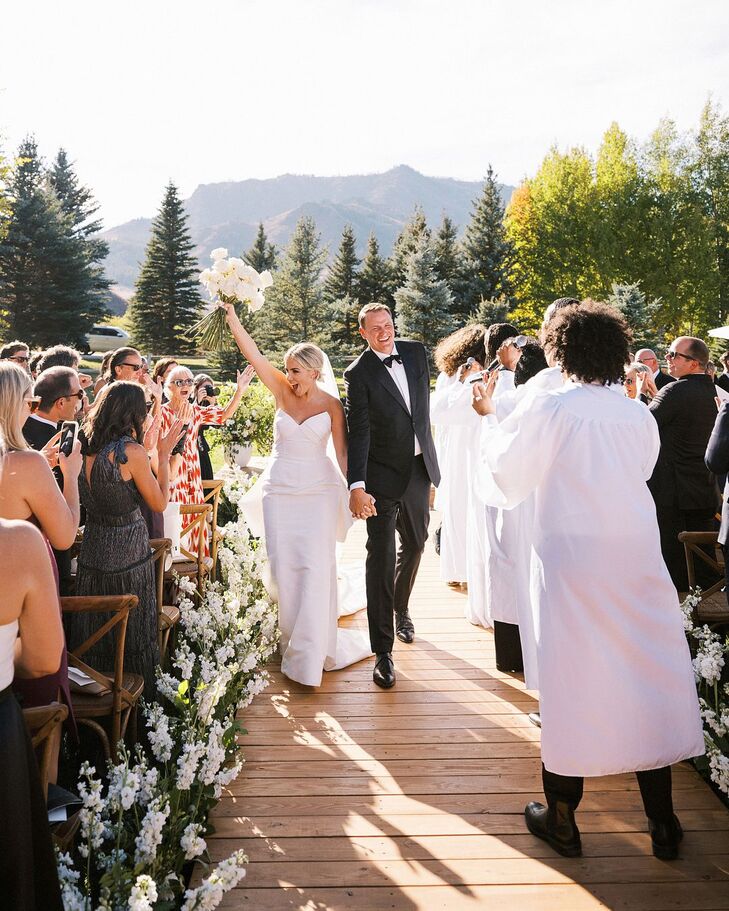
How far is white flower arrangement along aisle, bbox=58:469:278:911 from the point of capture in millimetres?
2271

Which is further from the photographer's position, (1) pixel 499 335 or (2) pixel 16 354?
(2) pixel 16 354

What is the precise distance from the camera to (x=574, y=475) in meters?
2.88

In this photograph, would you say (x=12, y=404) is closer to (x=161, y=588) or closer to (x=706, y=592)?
(x=161, y=588)

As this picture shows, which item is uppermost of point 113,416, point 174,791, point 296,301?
point 296,301

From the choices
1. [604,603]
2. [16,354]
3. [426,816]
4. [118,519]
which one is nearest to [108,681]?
[118,519]

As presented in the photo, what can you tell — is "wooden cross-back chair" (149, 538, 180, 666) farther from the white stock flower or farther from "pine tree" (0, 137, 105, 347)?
"pine tree" (0, 137, 105, 347)

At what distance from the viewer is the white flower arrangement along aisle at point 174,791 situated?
227cm

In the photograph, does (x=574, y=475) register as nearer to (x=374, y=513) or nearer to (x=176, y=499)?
(x=374, y=513)

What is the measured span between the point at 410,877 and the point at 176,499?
367 centimetres

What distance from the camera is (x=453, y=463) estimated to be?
655 centimetres

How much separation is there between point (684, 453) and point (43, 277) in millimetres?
34193

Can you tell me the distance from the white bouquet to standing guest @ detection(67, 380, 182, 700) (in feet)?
4.16

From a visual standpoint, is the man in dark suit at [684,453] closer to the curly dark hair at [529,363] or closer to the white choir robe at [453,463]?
the white choir robe at [453,463]

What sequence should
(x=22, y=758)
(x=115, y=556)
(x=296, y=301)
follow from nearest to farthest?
1. (x=22, y=758)
2. (x=115, y=556)
3. (x=296, y=301)
